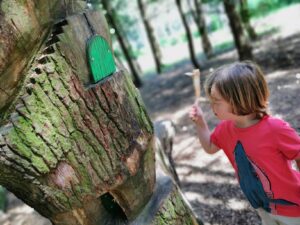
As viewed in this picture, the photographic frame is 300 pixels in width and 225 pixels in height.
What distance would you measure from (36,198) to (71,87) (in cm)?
60

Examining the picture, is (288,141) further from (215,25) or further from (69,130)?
(215,25)

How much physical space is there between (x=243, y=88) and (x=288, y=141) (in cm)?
37

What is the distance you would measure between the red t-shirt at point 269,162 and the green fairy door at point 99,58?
821mm

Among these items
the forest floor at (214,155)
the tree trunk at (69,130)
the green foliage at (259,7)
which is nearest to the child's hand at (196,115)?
the tree trunk at (69,130)

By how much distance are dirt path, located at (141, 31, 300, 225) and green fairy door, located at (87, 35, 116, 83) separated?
2032mm

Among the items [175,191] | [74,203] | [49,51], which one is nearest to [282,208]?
[175,191]

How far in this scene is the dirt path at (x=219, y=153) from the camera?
139 inches

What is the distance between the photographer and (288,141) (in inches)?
73.0

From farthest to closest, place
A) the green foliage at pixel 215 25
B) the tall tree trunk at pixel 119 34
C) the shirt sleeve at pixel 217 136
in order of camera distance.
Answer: the green foliage at pixel 215 25 → the tall tree trunk at pixel 119 34 → the shirt sleeve at pixel 217 136

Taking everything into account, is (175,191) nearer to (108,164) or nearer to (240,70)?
(108,164)

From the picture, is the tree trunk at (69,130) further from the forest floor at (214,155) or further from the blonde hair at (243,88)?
the forest floor at (214,155)

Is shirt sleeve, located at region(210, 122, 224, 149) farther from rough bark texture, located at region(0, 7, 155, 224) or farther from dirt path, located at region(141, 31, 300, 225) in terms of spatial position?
dirt path, located at region(141, 31, 300, 225)

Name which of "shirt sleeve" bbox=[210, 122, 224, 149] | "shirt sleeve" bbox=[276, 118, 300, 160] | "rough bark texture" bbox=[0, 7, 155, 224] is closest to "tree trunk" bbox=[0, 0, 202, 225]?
"rough bark texture" bbox=[0, 7, 155, 224]

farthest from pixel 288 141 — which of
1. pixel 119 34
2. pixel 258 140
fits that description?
pixel 119 34
